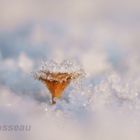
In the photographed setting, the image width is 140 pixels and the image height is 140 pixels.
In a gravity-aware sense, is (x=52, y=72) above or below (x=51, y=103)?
above
